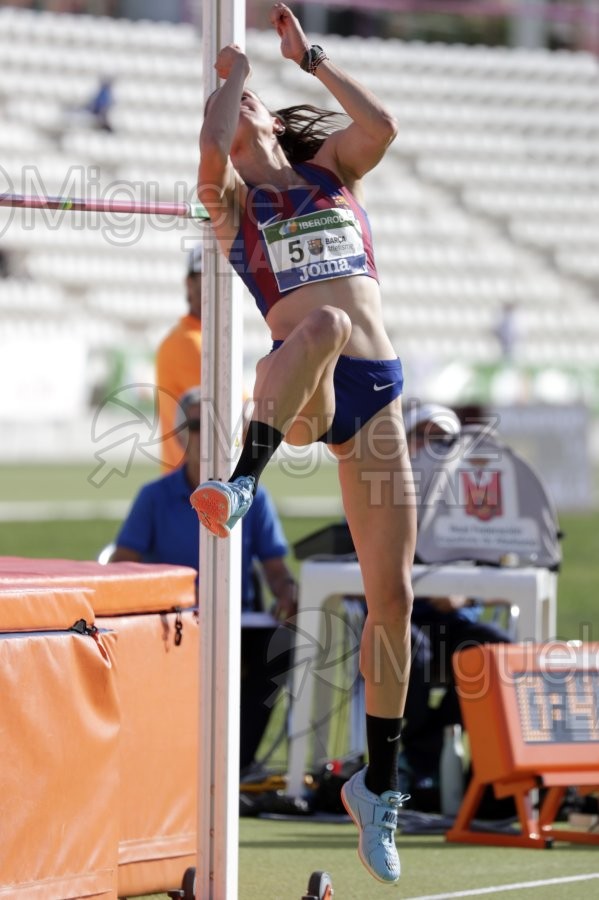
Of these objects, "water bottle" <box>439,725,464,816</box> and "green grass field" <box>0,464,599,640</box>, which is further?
"green grass field" <box>0,464,599,640</box>

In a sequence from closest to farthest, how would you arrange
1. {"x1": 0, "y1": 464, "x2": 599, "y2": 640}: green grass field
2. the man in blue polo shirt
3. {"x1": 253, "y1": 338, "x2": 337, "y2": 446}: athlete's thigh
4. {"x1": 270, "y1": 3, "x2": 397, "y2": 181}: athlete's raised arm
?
{"x1": 253, "y1": 338, "x2": 337, "y2": 446}: athlete's thigh, {"x1": 270, "y1": 3, "x2": 397, "y2": 181}: athlete's raised arm, the man in blue polo shirt, {"x1": 0, "y1": 464, "x2": 599, "y2": 640}: green grass field

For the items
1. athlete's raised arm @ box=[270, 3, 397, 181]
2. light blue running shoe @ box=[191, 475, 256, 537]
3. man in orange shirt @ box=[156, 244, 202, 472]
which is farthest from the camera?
man in orange shirt @ box=[156, 244, 202, 472]

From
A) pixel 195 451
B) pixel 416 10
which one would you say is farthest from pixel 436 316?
pixel 195 451

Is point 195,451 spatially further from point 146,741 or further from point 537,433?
point 537,433

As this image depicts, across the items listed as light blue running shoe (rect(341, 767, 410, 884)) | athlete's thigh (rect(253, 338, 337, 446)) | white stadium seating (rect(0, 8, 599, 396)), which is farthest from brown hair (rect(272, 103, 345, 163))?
white stadium seating (rect(0, 8, 599, 396))

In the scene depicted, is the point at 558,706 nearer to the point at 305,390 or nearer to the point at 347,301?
the point at 347,301

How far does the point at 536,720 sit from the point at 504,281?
976 inches

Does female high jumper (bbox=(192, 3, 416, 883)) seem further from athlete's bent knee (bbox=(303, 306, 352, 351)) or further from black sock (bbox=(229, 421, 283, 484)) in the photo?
black sock (bbox=(229, 421, 283, 484))

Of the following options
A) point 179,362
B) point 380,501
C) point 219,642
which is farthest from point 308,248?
point 179,362

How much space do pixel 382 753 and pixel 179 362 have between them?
2665mm

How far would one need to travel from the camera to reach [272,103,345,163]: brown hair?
3865mm

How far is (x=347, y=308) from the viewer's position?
11.8 feet

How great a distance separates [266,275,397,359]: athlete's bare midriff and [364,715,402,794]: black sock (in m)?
0.88

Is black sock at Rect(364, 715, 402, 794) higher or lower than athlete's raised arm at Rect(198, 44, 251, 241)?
lower
